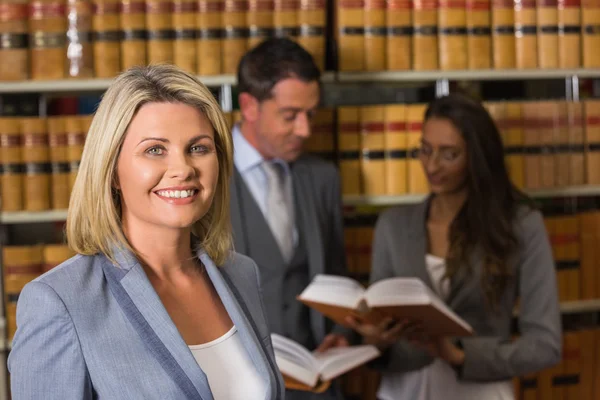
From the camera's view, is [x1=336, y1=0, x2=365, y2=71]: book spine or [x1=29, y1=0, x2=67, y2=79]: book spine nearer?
[x1=29, y1=0, x2=67, y2=79]: book spine

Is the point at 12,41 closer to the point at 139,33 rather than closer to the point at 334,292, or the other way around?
the point at 139,33

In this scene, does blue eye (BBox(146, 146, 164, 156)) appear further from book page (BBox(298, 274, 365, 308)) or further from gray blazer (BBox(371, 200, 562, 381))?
gray blazer (BBox(371, 200, 562, 381))

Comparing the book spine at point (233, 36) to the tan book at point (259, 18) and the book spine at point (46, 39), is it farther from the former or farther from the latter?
the book spine at point (46, 39)

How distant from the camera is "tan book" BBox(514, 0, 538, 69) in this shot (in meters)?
3.57

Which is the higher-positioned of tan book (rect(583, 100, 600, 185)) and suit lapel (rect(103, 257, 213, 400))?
tan book (rect(583, 100, 600, 185))

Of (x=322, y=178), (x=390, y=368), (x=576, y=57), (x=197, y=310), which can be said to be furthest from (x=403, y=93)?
(x=197, y=310)

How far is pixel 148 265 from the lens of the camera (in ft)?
5.18

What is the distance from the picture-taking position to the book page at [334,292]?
2348 millimetres

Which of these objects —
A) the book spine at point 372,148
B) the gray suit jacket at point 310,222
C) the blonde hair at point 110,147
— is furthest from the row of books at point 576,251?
the blonde hair at point 110,147

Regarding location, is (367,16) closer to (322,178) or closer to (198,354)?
(322,178)

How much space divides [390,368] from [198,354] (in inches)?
51.2

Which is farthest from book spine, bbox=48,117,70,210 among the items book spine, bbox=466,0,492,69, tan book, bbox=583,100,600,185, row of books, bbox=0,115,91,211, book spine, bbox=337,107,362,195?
tan book, bbox=583,100,600,185

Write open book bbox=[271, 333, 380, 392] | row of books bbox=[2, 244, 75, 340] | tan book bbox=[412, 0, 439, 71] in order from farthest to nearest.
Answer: tan book bbox=[412, 0, 439, 71], row of books bbox=[2, 244, 75, 340], open book bbox=[271, 333, 380, 392]

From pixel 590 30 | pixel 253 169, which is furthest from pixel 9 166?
pixel 590 30
